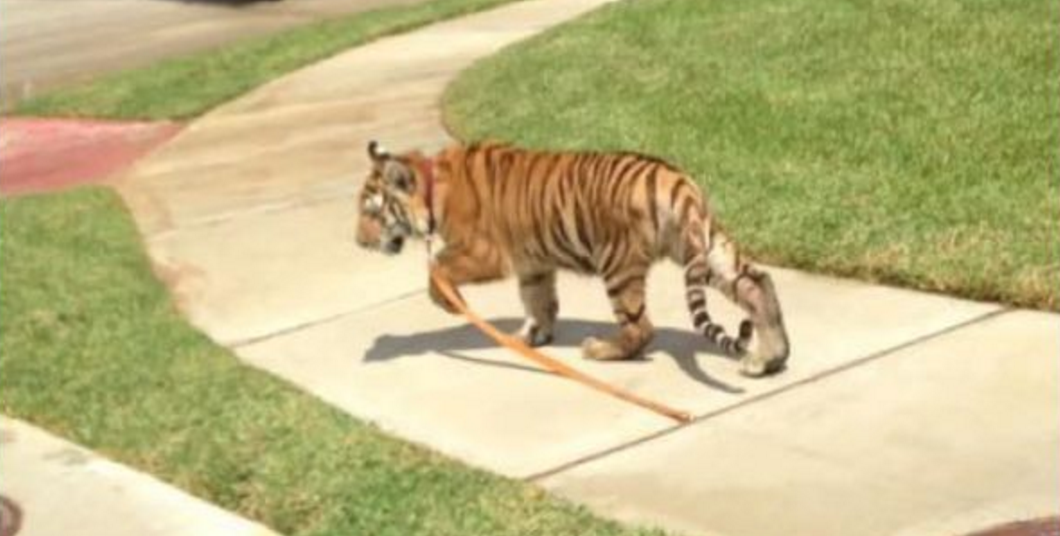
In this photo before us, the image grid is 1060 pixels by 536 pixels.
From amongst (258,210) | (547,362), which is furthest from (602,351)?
(258,210)

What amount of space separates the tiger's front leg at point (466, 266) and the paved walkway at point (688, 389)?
1.28 feet

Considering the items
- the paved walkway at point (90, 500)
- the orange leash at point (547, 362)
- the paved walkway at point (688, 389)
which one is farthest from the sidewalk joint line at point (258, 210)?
the paved walkway at point (90, 500)

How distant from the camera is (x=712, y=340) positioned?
7.14m

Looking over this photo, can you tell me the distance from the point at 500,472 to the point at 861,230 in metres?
2.85

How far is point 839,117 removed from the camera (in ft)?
34.9

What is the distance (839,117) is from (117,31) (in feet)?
47.6

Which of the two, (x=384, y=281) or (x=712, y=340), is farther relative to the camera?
(x=384, y=281)

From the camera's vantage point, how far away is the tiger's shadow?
24.4ft

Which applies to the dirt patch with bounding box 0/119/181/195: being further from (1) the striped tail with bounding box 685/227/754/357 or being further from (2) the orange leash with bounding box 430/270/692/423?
(1) the striped tail with bounding box 685/227/754/357

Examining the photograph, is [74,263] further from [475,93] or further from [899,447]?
[899,447]

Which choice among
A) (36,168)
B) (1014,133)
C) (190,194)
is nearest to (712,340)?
(1014,133)

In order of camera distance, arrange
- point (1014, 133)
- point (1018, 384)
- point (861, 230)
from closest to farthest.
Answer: point (1018, 384)
point (861, 230)
point (1014, 133)

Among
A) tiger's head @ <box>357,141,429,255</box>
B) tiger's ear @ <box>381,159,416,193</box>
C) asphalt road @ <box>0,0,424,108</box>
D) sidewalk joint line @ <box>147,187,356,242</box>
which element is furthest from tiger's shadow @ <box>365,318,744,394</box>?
asphalt road @ <box>0,0,424,108</box>

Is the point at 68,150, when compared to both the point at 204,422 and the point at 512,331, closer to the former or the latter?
the point at 512,331
